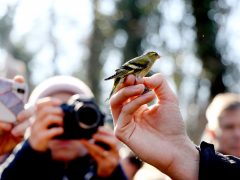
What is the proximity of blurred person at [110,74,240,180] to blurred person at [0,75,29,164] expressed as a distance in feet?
2.80

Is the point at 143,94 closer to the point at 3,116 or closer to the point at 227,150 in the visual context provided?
the point at 3,116

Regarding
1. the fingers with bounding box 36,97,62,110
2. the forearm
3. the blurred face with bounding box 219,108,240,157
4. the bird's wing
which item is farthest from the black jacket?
the bird's wing

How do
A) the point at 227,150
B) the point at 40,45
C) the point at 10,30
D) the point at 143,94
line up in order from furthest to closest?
the point at 40,45 < the point at 10,30 < the point at 227,150 < the point at 143,94

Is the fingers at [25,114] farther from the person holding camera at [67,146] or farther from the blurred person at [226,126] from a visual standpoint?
the blurred person at [226,126]

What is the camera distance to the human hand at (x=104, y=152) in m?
3.49

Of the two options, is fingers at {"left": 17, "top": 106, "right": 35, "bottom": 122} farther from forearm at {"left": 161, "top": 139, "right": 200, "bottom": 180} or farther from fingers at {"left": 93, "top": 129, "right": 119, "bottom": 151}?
forearm at {"left": 161, "top": 139, "right": 200, "bottom": 180}

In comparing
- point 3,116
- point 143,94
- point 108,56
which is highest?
point 143,94

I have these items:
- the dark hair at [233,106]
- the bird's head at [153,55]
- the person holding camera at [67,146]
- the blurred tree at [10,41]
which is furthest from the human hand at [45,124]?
the blurred tree at [10,41]

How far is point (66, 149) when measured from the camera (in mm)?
3482

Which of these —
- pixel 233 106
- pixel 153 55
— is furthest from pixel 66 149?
pixel 233 106

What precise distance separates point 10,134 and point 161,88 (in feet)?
3.57

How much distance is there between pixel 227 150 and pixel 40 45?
2754 centimetres

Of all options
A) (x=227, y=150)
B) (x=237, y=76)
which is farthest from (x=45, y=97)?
(x=237, y=76)

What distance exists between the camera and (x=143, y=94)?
2.35m
